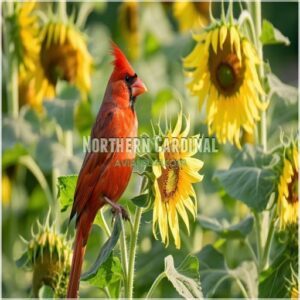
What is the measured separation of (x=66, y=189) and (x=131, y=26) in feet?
8.03

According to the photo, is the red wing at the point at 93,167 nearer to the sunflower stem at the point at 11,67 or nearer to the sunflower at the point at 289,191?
the sunflower at the point at 289,191

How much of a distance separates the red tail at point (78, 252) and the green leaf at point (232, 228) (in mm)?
764

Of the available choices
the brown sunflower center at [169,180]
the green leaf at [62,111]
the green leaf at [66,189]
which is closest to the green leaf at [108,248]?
the brown sunflower center at [169,180]

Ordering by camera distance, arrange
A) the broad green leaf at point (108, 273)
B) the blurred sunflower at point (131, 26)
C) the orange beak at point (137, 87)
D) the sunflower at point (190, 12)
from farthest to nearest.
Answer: the blurred sunflower at point (131, 26), the sunflower at point (190, 12), the broad green leaf at point (108, 273), the orange beak at point (137, 87)

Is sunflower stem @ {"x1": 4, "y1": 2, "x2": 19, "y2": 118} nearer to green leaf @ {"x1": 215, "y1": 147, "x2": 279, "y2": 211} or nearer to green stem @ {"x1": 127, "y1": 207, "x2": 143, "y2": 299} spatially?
green leaf @ {"x1": 215, "y1": 147, "x2": 279, "y2": 211}

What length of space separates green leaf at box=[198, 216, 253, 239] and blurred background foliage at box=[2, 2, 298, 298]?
0.04 m

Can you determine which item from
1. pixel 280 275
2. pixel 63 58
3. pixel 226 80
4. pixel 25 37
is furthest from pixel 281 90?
pixel 25 37

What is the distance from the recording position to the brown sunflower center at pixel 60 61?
3516mm

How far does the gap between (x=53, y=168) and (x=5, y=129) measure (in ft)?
1.00

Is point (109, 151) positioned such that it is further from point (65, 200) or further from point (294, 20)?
point (294, 20)

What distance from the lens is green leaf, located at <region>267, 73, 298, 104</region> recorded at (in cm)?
296

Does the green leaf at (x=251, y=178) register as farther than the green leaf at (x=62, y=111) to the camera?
No

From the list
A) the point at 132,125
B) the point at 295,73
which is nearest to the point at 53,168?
the point at 132,125

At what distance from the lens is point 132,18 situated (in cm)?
477
